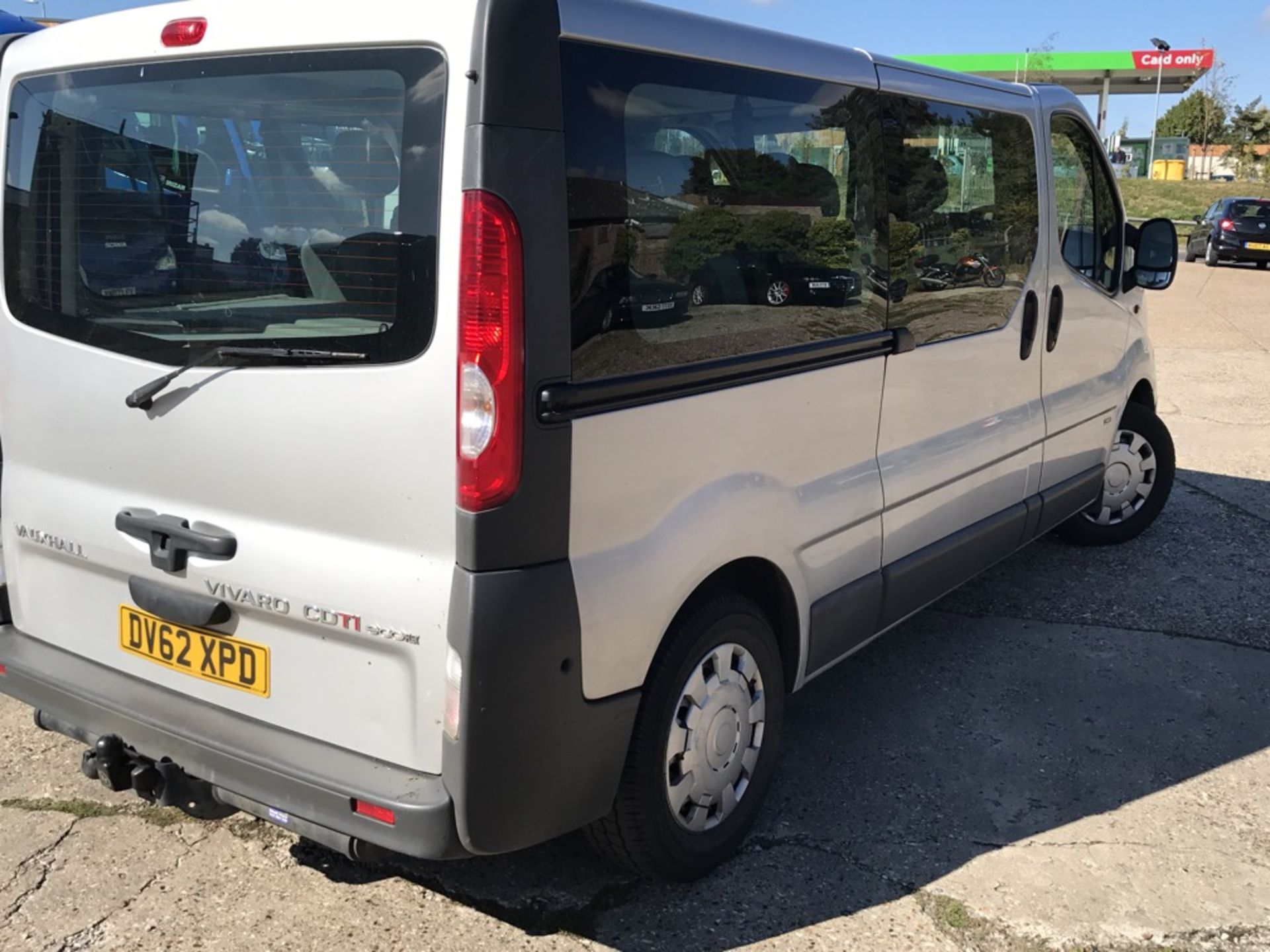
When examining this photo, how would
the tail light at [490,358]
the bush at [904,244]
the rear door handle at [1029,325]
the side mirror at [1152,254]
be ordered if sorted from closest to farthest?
1. the tail light at [490,358]
2. the bush at [904,244]
3. the rear door handle at [1029,325]
4. the side mirror at [1152,254]

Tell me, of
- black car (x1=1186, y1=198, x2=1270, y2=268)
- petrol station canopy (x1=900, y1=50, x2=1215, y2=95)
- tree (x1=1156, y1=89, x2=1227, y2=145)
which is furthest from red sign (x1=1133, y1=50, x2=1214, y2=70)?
black car (x1=1186, y1=198, x2=1270, y2=268)

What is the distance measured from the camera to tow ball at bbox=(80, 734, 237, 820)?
109 inches

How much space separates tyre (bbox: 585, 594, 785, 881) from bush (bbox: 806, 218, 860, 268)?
0.98 m

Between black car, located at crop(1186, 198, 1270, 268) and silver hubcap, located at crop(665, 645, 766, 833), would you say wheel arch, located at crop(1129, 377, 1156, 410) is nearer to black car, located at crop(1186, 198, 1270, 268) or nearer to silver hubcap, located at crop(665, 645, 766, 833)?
silver hubcap, located at crop(665, 645, 766, 833)

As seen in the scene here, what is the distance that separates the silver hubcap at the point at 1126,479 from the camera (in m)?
5.96

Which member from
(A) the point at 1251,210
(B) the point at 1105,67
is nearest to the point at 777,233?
(A) the point at 1251,210

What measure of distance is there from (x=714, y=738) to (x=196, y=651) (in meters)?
1.28

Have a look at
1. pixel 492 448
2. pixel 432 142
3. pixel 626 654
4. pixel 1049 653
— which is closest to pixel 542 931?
pixel 626 654

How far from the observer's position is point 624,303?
2.58 metres

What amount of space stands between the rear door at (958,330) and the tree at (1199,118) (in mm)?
65421

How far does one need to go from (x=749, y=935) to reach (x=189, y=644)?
1510 mm

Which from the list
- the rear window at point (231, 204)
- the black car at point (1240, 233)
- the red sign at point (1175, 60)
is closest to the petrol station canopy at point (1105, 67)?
the red sign at point (1175, 60)

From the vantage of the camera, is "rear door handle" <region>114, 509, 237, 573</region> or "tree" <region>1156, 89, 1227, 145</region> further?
"tree" <region>1156, 89, 1227, 145</region>

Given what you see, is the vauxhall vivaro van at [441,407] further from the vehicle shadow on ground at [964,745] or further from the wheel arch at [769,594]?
the vehicle shadow on ground at [964,745]
